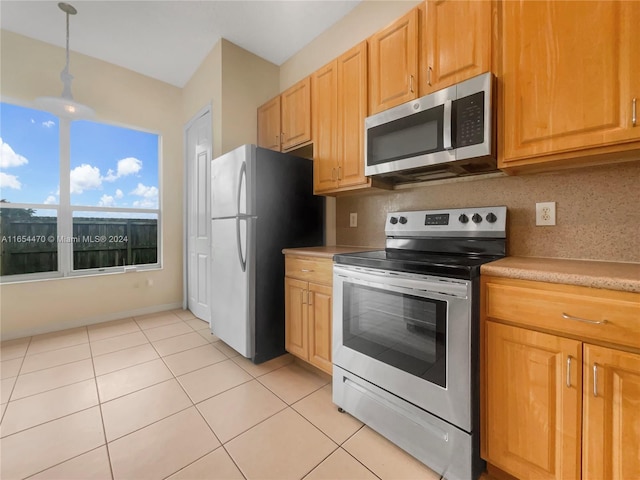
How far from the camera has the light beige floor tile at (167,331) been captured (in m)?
2.82

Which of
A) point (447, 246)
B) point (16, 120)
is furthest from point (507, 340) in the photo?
point (16, 120)

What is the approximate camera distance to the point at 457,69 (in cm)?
148

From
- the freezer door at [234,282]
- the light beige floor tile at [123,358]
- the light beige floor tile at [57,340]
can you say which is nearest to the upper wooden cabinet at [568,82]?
the freezer door at [234,282]

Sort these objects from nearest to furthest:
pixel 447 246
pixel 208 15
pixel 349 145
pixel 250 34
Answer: pixel 447 246
pixel 349 145
pixel 208 15
pixel 250 34

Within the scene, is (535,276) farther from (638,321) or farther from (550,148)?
(550,148)

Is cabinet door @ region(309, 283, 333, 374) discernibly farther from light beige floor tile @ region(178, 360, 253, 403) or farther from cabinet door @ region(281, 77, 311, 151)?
cabinet door @ region(281, 77, 311, 151)

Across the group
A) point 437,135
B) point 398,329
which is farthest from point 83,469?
point 437,135

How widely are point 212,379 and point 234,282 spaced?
2.39ft

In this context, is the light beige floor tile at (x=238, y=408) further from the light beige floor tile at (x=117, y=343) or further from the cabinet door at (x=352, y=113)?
the cabinet door at (x=352, y=113)

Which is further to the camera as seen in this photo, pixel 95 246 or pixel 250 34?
pixel 95 246

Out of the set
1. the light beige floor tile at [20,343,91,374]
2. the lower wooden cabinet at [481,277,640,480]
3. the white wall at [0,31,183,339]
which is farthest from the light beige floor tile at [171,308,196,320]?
the lower wooden cabinet at [481,277,640,480]

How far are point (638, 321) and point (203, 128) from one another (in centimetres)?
367

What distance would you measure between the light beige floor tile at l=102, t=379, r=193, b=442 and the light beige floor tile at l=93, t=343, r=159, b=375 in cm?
51

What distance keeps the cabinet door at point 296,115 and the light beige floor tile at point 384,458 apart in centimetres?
217
